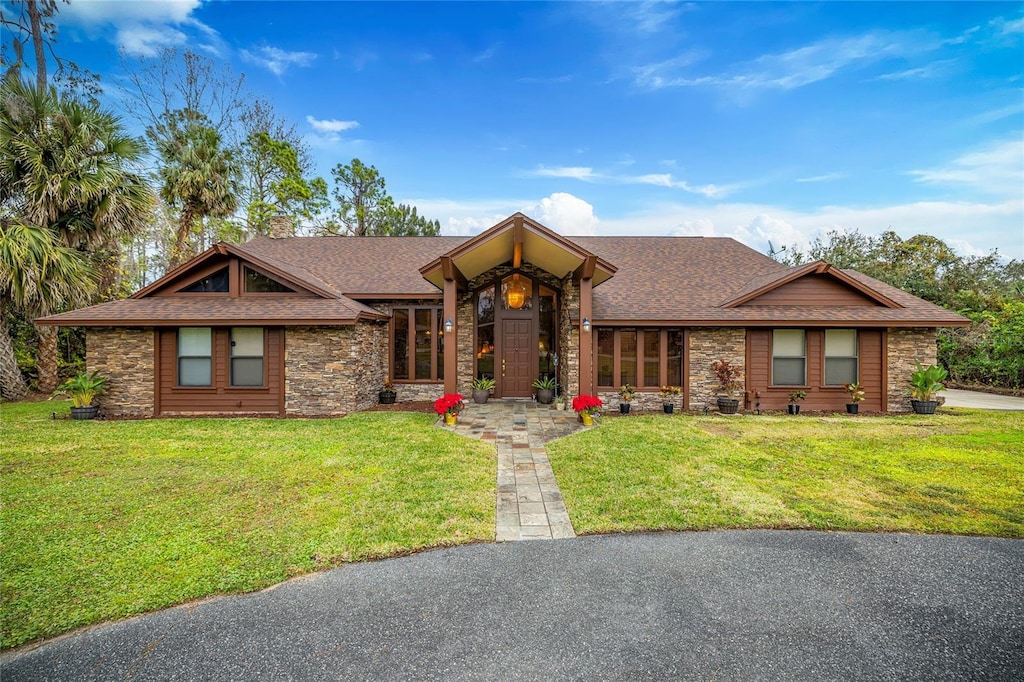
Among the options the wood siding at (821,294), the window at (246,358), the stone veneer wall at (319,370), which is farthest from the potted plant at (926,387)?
the window at (246,358)

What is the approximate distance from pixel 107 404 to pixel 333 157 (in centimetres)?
1864

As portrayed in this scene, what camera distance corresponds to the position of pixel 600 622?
2748mm

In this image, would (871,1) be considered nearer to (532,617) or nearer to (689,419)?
(689,419)

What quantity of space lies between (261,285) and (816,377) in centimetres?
1472

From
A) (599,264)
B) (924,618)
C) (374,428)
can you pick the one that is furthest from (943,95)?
(374,428)

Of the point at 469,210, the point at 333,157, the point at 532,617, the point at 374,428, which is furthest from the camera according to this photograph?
the point at 469,210

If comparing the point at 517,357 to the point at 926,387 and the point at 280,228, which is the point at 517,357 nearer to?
the point at 926,387

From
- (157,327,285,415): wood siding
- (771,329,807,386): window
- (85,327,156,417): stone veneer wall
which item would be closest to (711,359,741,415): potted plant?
(771,329,807,386): window

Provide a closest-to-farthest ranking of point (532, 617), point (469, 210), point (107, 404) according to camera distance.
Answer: point (532, 617)
point (107, 404)
point (469, 210)

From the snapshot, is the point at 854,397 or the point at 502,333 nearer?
the point at 854,397

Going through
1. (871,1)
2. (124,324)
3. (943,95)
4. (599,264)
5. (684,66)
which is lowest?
(124,324)

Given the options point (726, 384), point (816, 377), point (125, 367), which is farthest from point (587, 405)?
point (125, 367)

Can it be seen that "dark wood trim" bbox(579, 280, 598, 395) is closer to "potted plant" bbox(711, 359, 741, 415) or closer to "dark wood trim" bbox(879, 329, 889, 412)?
"potted plant" bbox(711, 359, 741, 415)

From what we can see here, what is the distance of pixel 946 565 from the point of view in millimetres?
3449
